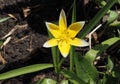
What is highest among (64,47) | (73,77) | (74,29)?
(74,29)

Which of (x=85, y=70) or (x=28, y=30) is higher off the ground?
(x=28, y=30)

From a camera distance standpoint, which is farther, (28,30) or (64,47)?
(28,30)

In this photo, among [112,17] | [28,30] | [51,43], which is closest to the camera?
[51,43]

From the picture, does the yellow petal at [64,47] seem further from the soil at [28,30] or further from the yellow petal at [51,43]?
the soil at [28,30]

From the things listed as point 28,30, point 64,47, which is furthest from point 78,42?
point 28,30

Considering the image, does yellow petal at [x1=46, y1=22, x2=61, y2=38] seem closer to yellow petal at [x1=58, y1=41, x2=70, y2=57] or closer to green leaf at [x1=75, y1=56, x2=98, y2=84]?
yellow petal at [x1=58, y1=41, x2=70, y2=57]

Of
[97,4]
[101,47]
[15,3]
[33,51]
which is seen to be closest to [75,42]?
[101,47]

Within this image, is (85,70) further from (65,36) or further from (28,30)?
(28,30)

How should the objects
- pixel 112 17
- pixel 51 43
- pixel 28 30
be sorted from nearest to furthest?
1. pixel 51 43
2. pixel 112 17
3. pixel 28 30
